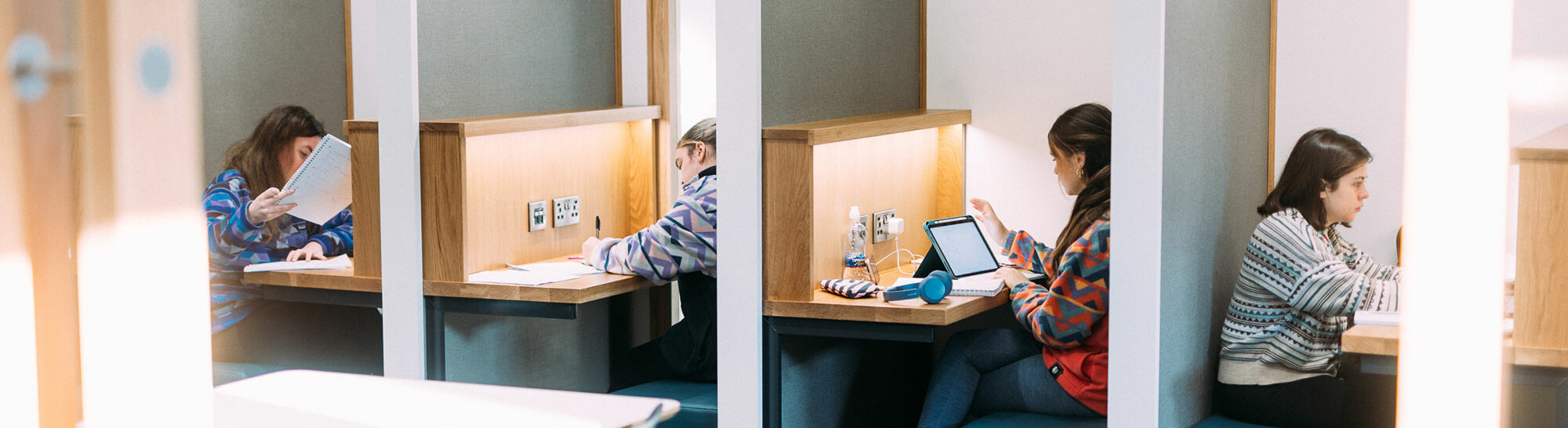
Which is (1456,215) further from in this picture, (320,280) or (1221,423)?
(320,280)

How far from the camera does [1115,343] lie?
276cm

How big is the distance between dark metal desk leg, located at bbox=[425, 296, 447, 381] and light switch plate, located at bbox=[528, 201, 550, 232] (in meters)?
0.46

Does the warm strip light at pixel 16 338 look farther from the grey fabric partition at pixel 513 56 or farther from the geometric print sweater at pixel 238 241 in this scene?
the geometric print sweater at pixel 238 241

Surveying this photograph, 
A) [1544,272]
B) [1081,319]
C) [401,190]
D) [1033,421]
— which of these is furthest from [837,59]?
[1544,272]

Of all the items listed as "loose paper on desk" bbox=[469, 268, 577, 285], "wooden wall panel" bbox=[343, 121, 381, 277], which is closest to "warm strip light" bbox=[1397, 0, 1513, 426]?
"loose paper on desk" bbox=[469, 268, 577, 285]

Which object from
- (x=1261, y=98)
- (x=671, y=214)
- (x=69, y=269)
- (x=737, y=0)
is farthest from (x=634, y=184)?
(x=69, y=269)

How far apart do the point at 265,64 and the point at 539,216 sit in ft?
3.81

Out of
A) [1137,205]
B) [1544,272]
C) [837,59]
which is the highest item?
[837,59]

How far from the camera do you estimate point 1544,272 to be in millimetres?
2254

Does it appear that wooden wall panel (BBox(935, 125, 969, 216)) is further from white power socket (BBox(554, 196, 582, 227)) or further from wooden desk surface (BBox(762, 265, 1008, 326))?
white power socket (BBox(554, 196, 582, 227))

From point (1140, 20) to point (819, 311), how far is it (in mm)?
996

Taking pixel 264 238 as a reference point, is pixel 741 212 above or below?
above

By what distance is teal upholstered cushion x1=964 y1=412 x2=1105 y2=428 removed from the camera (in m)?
3.04

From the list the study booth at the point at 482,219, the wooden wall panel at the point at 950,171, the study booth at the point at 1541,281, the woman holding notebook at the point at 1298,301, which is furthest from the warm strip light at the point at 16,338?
the wooden wall panel at the point at 950,171
